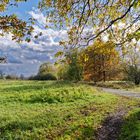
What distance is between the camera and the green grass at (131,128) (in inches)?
662

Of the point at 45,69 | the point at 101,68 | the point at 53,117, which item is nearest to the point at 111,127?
the point at 53,117

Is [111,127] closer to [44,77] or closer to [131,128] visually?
[131,128]

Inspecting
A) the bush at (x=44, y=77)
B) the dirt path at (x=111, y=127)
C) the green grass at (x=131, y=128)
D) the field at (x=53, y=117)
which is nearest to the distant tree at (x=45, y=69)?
the bush at (x=44, y=77)

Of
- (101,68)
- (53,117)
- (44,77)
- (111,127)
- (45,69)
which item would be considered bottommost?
(111,127)

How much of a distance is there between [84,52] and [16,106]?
1144 cm

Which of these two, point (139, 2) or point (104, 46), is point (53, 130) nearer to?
point (104, 46)

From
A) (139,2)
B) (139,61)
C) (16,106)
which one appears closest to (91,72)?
(139,61)

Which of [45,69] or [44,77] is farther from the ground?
[45,69]

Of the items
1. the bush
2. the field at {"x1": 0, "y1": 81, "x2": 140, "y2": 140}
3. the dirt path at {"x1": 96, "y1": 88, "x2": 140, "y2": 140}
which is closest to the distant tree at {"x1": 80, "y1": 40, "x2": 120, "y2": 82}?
the bush

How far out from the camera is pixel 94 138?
687 inches

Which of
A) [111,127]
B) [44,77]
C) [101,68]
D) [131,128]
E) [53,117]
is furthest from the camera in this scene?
[44,77]

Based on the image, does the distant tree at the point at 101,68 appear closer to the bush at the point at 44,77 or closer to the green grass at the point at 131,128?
the bush at the point at 44,77

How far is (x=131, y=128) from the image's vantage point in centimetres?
1848

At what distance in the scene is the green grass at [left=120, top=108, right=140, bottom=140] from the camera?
16.8 metres
